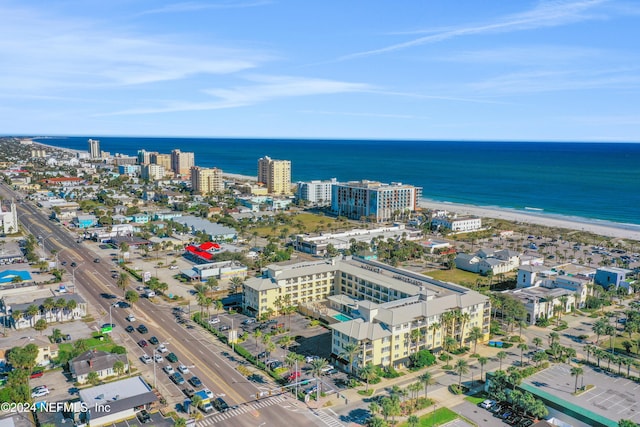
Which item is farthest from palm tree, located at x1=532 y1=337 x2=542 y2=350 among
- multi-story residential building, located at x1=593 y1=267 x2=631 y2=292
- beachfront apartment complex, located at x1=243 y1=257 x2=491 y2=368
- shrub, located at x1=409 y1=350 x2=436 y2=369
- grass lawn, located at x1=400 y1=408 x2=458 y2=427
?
multi-story residential building, located at x1=593 y1=267 x2=631 y2=292

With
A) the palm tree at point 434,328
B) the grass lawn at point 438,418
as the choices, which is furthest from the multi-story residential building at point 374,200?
the grass lawn at point 438,418

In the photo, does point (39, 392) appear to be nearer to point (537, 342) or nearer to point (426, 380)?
point (426, 380)

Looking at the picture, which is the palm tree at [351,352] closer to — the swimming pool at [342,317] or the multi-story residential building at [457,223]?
the swimming pool at [342,317]

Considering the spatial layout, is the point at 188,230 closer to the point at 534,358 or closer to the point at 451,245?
the point at 451,245

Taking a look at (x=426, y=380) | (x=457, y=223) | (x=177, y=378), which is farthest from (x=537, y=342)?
(x=457, y=223)

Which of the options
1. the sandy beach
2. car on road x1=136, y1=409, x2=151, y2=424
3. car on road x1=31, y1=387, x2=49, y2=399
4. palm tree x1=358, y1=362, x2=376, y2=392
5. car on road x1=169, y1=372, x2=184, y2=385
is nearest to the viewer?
car on road x1=136, y1=409, x2=151, y2=424

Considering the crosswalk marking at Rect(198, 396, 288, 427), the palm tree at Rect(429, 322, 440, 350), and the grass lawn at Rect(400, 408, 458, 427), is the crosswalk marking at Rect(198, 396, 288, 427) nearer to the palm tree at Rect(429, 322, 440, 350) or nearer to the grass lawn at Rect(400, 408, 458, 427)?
the grass lawn at Rect(400, 408, 458, 427)
